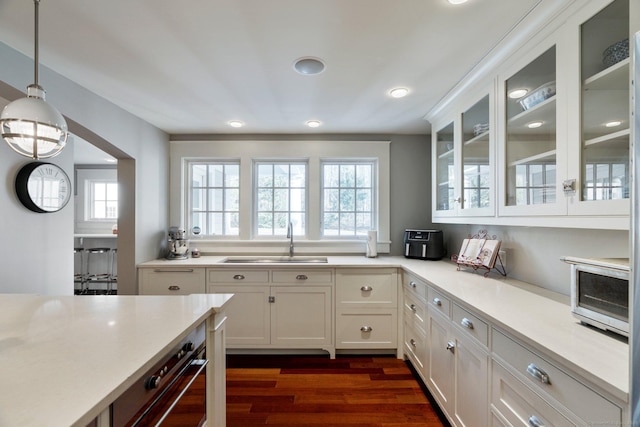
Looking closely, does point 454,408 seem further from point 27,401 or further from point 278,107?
point 278,107

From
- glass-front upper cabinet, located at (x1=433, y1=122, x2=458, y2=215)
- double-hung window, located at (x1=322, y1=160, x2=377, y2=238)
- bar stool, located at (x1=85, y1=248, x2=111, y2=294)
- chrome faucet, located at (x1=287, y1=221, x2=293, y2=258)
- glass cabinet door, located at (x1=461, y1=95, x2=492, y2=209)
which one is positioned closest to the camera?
glass cabinet door, located at (x1=461, y1=95, x2=492, y2=209)

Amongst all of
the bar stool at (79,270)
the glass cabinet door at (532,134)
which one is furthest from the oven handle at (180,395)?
the bar stool at (79,270)

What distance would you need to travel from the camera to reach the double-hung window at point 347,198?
129 inches

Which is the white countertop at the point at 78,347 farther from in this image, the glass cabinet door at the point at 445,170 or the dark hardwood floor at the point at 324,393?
the glass cabinet door at the point at 445,170

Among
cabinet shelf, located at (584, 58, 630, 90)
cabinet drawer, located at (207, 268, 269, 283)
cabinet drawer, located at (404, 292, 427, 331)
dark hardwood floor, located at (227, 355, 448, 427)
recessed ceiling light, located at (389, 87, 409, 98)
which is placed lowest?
dark hardwood floor, located at (227, 355, 448, 427)

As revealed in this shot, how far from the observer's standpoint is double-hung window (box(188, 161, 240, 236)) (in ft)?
10.8

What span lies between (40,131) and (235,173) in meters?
2.27

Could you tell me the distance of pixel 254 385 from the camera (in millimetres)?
2227

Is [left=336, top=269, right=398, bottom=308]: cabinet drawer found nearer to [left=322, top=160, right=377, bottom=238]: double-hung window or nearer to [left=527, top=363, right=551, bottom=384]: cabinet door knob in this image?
[left=322, top=160, right=377, bottom=238]: double-hung window

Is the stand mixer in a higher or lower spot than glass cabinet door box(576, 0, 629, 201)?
lower

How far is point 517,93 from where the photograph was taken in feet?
5.09

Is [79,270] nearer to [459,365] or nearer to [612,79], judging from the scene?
[459,365]

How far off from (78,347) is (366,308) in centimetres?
215

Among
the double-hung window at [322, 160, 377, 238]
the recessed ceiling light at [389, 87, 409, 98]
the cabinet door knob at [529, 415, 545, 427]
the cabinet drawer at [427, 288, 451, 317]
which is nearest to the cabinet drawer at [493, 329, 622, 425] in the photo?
the cabinet door knob at [529, 415, 545, 427]
